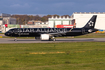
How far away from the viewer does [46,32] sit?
4628cm

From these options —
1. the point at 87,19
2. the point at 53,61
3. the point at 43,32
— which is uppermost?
the point at 87,19

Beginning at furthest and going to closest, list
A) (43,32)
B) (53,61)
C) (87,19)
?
1. (87,19)
2. (43,32)
3. (53,61)

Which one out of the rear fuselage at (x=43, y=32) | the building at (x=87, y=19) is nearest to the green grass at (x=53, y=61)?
the rear fuselage at (x=43, y=32)

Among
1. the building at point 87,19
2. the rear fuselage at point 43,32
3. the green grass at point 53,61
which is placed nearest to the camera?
the green grass at point 53,61

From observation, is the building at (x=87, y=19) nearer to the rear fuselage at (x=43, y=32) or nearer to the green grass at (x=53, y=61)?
the rear fuselage at (x=43, y=32)

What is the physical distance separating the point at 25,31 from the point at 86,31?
1474 centimetres

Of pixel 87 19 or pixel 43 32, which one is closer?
pixel 43 32

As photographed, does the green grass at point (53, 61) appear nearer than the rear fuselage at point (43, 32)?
Yes

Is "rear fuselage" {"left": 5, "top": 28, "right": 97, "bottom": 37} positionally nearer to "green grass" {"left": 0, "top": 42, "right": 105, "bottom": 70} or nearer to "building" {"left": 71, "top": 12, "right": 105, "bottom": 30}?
"green grass" {"left": 0, "top": 42, "right": 105, "bottom": 70}

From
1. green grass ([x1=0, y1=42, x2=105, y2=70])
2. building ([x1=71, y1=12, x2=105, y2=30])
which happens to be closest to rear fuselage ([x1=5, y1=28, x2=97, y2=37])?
green grass ([x1=0, y1=42, x2=105, y2=70])

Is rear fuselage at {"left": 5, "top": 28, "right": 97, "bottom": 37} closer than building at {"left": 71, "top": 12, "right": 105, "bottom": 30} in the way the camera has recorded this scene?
Yes

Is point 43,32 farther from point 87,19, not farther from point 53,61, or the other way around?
point 87,19

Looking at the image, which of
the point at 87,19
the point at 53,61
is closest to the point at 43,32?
the point at 53,61

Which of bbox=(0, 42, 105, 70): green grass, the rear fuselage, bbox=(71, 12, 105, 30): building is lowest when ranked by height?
bbox=(0, 42, 105, 70): green grass
